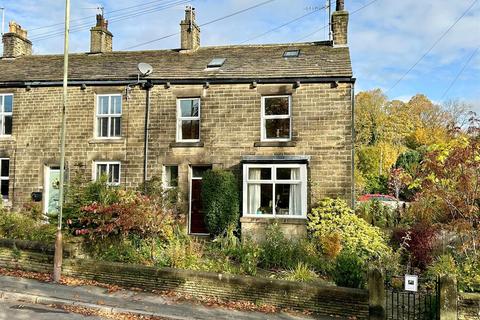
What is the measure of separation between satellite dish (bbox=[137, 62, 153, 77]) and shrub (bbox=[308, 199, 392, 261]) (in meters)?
8.45

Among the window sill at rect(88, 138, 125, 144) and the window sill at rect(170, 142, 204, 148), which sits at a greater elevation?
the window sill at rect(88, 138, 125, 144)

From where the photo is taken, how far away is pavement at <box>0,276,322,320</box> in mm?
8352

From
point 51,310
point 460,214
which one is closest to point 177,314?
point 51,310

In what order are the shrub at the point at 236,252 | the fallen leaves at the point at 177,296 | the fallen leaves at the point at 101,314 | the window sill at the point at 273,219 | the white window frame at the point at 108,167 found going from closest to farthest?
the fallen leaves at the point at 101,314 → the fallen leaves at the point at 177,296 → the shrub at the point at 236,252 → the window sill at the point at 273,219 → the white window frame at the point at 108,167

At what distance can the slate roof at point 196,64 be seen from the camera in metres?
16.0

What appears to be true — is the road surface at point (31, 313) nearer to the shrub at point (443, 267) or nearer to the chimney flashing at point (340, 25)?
the shrub at point (443, 267)

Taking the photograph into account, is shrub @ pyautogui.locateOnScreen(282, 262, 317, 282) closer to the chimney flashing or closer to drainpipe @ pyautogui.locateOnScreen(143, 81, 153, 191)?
drainpipe @ pyautogui.locateOnScreen(143, 81, 153, 191)

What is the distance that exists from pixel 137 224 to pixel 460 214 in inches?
321

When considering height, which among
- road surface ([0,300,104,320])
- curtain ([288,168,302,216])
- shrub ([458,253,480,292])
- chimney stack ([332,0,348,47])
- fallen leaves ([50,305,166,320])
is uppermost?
chimney stack ([332,0,348,47])

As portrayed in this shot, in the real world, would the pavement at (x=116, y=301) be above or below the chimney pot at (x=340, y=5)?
below

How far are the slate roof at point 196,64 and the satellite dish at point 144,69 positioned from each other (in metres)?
0.27

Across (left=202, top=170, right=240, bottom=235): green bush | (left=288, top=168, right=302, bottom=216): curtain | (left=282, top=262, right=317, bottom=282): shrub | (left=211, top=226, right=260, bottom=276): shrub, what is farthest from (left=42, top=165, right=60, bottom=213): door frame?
(left=282, top=262, right=317, bottom=282): shrub

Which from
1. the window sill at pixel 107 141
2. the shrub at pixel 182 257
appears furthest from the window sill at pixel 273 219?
the window sill at pixel 107 141

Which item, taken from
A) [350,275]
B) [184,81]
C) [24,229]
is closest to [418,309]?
[350,275]
